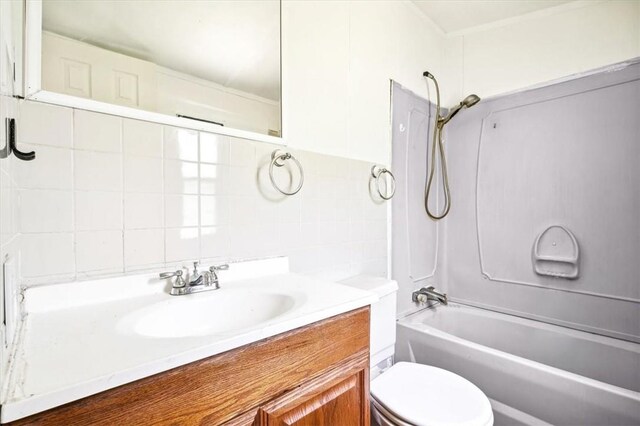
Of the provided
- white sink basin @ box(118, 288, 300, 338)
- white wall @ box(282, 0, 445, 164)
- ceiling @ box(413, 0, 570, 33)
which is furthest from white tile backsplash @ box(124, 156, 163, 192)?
ceiling @ box(413, 0, 570, 33)

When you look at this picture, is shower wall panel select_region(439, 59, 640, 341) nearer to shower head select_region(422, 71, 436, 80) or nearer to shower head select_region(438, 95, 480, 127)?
shower head select_region(438, 95, 480, 127)

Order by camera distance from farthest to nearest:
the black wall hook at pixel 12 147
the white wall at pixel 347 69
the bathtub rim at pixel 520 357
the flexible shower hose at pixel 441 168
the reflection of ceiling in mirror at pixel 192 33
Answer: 1. the flexible shower hose at pixel 441 168
2. the white wall at pixel 347 69
3. the bathtub rim at pixel 520 357
4. the reflection of ceiling in mirror at pixel 192 33
5. the black wall hook at pixel 12 147

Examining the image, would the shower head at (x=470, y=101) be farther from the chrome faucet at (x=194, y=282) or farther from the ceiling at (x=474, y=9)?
the chrome faucet at (x=194, y=282)

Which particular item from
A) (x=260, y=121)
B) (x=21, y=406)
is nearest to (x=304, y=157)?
(x=260, y=121)

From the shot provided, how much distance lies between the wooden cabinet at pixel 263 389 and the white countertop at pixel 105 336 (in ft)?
0.08

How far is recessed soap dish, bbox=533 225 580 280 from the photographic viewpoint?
5.84 ft

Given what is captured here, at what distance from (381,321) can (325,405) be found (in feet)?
2.14

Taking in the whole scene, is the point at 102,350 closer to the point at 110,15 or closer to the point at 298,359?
the point at 298,359

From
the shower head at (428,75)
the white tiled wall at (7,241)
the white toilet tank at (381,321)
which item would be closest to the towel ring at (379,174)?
the white toilet tank at (381,321)

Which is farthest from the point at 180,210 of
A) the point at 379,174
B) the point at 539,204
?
the point at 539,204

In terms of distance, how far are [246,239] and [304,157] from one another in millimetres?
454

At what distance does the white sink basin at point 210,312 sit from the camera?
2.45 feet

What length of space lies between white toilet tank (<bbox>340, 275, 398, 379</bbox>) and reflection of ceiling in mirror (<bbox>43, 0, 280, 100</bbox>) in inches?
37.3

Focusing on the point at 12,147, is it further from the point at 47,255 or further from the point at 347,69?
the point at 347,69
